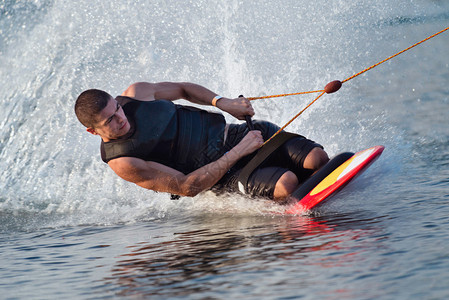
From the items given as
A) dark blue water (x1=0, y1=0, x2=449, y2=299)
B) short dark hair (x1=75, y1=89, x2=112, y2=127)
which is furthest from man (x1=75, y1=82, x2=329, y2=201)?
dark blue water (x1=0, y1=0, x2=449, y2=299)

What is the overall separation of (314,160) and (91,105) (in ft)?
5.46

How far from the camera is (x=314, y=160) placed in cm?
509

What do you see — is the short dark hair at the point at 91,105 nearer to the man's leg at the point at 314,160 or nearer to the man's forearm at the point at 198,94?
the man's forearm at the point at 198,94

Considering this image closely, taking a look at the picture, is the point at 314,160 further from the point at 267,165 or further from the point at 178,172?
the point at 178,172

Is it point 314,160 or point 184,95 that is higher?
point 184,95

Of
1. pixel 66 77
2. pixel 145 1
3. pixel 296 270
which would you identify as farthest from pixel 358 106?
pixel 296 270

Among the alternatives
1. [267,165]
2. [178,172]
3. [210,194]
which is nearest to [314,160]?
[267,165]

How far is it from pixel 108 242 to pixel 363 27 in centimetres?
1302

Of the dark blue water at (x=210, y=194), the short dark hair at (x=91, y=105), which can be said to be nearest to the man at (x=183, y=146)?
the short dark hair at (x=91, y=105)

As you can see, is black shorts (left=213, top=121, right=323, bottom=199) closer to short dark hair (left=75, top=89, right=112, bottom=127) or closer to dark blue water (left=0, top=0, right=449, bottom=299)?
dark blue water (left=0, top=0, right=449, bottom=299)

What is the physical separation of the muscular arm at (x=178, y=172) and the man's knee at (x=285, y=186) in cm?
30

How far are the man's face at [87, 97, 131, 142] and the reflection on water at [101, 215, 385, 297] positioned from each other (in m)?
0.77

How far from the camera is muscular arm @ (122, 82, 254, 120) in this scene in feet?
16.9

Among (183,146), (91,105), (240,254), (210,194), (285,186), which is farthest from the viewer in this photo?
(210,194)
